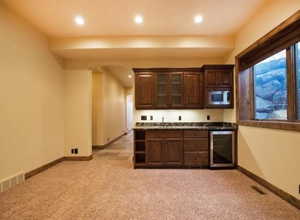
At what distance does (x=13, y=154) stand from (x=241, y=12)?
4598 mm

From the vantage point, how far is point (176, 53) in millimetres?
4199

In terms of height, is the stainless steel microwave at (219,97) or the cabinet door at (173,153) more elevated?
the stainless steel microwave at (219,97)

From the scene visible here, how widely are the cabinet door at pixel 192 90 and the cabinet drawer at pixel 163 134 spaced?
30.3 inches

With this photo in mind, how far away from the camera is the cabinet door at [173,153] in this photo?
12.7 feet

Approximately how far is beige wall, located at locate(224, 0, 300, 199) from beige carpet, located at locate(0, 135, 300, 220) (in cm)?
28

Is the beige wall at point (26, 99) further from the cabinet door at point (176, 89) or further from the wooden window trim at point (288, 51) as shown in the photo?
the wooden window trim at point (288, 51)

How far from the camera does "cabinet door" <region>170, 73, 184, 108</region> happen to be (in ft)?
13.9

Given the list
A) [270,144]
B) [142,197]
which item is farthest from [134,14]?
[270,144]

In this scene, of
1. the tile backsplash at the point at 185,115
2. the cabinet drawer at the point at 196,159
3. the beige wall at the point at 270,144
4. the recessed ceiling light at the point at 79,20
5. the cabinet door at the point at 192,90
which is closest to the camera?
the beige wall at the point at 270,144

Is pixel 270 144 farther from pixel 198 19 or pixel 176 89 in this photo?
pixel 198 19

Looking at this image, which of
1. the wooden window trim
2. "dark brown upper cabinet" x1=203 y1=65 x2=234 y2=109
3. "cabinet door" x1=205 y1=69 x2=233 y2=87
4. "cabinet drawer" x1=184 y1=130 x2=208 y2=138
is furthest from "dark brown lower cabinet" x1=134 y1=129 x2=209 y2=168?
"cabinet door" x1=205 y1=69 x2=233 y2=87

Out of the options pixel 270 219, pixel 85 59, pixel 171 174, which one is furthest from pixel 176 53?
pixel 270 219

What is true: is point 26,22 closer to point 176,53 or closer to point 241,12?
point 176,53

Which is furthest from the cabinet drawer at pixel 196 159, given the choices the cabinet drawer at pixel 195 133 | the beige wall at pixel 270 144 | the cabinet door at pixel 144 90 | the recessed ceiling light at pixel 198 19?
the recessed ceiling light at pixel 198 19
